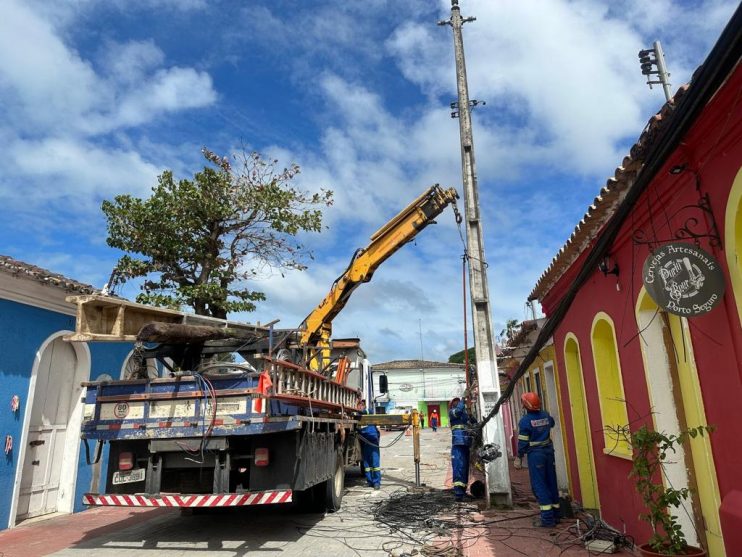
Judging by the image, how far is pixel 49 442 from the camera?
9.06 m

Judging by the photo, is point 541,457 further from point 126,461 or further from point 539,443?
point 126,461

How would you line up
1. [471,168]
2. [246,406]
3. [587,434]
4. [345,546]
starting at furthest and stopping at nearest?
[471,168] → [587,434] → [345,546] → [246,406]

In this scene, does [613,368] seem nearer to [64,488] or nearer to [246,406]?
[246,406]

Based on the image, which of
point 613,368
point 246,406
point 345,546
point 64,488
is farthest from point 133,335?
point 613,368

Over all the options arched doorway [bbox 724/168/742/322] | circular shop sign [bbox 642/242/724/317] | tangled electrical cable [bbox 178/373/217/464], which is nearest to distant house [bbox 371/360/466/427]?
tangled electrical cable [bbox 178/373/217/464]

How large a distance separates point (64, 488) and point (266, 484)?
5.15m

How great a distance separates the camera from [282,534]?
23.7ft

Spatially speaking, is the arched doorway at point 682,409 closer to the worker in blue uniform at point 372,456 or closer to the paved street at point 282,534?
the paved street at point 282,534

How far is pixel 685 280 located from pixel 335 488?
6710mm

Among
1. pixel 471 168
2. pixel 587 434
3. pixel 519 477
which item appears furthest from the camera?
pixel 519 477

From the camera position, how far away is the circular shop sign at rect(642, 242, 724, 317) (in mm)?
3670

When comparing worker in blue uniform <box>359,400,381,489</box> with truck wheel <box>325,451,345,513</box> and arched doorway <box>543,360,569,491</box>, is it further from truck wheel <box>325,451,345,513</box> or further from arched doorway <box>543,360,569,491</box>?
arched doorway <box>543,360,569,491</box>

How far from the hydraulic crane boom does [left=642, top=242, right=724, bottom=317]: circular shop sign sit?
689 cm

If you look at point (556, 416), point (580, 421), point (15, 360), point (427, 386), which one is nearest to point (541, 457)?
point (580, 421)
